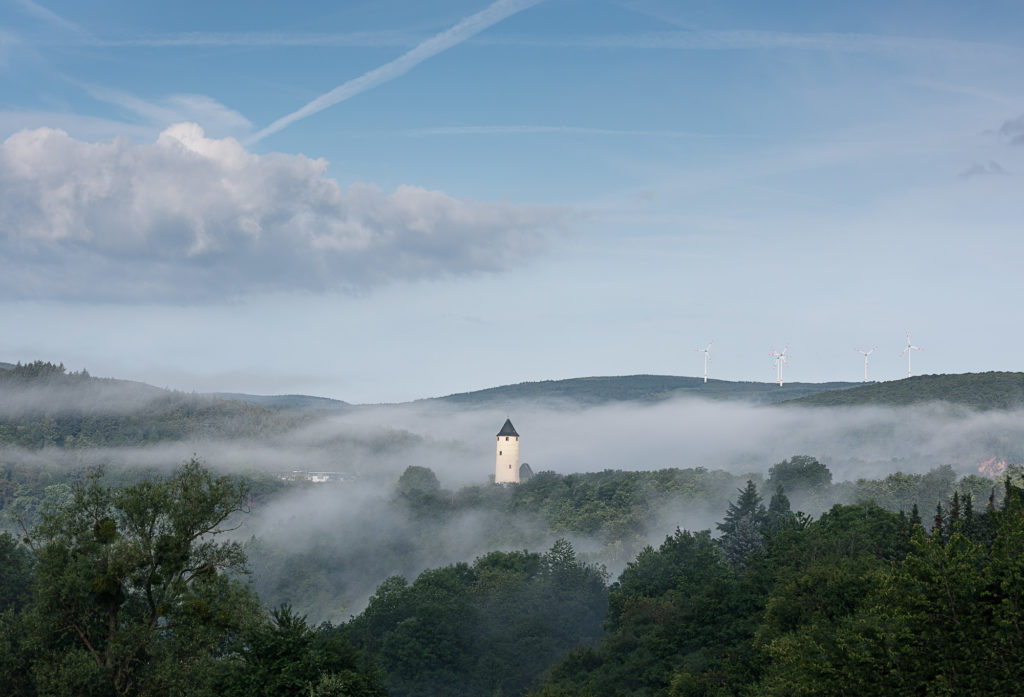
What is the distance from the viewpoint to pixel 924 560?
34406 millimetres

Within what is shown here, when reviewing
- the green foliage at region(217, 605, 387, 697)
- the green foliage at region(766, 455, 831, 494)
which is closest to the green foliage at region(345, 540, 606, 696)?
the green foliage at region(766, 455, 831, 494)

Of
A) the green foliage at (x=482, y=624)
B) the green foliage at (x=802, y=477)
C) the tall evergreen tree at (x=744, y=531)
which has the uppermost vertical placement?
the green foliage at (x=802, y=477)

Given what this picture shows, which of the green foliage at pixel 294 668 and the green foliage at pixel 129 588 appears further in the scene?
the green foliage at pixel 129 588

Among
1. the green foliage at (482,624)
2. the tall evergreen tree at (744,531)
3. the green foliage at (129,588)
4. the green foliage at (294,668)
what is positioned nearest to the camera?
the green foliage at (294,668)

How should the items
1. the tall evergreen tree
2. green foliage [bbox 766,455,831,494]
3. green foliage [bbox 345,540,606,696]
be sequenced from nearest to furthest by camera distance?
1. green foliage [bbox 345,540,606,696]
2. the tall evergreen tree
3. green foliage [bbox 766,455,831,494]

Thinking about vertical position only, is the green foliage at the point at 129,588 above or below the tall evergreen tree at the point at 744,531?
above

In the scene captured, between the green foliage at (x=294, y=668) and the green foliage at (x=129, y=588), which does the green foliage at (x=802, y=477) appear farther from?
the green foliage at (x=294, y=668)

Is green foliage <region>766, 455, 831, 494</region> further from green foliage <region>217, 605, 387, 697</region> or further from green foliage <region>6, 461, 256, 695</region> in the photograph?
green foliage <region>217, 605, 387, 697</region>

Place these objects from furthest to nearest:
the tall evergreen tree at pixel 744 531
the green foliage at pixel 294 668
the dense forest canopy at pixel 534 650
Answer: the tall evergreen tree at pixel 744 531
the green foliage at pixel 294 668
the dense forest canopy at pixel 534 650

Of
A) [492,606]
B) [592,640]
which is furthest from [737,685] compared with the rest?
[492,606]

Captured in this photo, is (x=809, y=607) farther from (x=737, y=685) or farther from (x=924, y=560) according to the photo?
(x=924, y=560)

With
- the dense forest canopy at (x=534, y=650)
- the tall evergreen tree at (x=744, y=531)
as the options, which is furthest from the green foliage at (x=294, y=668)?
the tall evergreen tree at (x=744, y=531)

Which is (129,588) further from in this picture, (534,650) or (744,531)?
(744,531)

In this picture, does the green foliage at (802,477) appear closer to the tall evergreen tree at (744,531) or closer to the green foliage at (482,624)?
the tall evergreen tree at (744,531)
